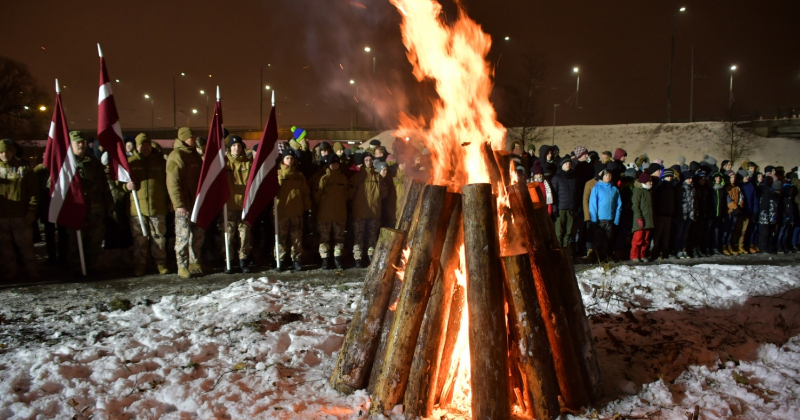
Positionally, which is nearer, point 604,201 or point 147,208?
point 147,208

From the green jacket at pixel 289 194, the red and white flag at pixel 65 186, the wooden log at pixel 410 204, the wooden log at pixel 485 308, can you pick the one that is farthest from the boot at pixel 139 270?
the wooden log at pixel 485 308

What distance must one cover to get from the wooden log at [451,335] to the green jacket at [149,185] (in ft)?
20.4

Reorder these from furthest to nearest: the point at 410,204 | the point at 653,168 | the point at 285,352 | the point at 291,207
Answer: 1. the point at 653,168
2. the point at 291,207
3. the point at 285,352
4. the point at 410,204

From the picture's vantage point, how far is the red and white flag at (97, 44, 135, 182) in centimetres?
713

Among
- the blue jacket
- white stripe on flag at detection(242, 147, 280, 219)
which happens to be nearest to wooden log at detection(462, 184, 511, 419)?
A: white stripe on flag at detection(242, 147, 280, 219)

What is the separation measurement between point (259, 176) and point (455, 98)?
4783 mm

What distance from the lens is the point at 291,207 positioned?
8.35 metres

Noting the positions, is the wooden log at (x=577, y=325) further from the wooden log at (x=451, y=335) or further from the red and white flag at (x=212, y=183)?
the red and white flag at (x=212, y=183)

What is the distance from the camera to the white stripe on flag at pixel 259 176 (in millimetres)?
7523

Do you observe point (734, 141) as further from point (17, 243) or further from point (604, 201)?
point (17, 243)

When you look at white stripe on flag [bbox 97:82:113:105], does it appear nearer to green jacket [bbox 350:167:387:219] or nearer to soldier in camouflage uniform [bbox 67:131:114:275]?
soldier in camouflage uniform [bbox 67:131:114:275]

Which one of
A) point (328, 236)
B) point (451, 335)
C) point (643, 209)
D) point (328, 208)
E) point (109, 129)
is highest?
point (109, 129)

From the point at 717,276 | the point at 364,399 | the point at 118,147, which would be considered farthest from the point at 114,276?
the point at 717,276

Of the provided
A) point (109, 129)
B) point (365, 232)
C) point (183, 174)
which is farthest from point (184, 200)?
point (365, 232)
